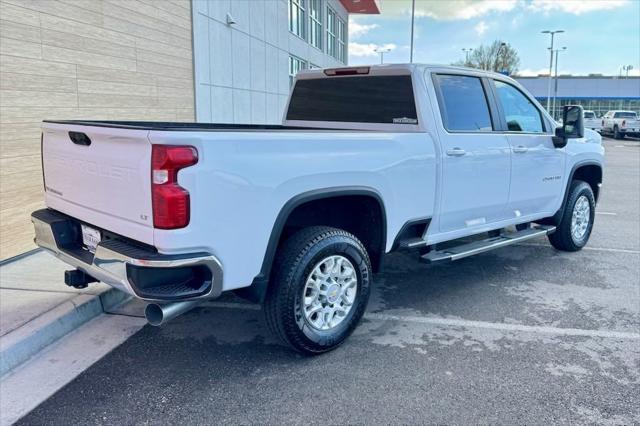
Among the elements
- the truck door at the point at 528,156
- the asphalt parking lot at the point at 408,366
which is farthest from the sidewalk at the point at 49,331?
the truck door at the point at 528,156

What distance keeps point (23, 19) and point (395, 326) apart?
16.1ft

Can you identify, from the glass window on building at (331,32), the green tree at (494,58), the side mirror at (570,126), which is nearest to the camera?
the side mirror at (570,126)

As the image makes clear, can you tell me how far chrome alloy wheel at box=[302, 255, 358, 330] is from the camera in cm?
372

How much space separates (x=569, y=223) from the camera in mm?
6391

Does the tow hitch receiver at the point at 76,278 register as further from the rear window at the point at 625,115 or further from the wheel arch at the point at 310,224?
the rear window at the point at 625,115

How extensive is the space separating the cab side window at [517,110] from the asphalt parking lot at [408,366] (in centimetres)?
160

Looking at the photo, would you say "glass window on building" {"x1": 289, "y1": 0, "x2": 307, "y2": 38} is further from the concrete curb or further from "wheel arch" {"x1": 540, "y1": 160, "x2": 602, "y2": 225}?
the concrete curb

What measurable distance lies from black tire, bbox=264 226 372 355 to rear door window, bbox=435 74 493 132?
5.18 ft

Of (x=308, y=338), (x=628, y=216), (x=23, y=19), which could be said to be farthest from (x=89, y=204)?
(x=628, y=216)

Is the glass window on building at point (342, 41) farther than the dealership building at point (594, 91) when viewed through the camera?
No

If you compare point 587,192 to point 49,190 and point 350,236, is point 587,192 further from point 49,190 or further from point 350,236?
point 49,190

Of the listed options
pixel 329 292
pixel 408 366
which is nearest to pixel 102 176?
pixel 329 292

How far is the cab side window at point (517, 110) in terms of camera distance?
212 inches

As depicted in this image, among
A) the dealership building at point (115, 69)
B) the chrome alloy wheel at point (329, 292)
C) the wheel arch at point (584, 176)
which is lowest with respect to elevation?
the chrome alloy wheel at point (329, 292)
